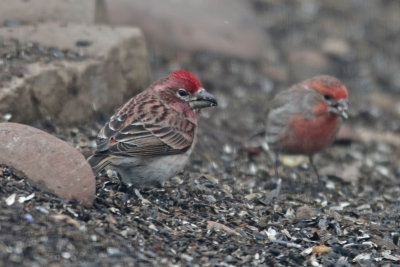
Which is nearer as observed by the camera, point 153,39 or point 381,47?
point 153,39

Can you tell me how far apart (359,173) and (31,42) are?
182 inches

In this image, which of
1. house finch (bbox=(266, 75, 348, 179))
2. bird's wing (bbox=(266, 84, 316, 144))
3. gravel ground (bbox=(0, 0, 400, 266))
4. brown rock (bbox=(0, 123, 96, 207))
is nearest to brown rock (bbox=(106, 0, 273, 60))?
gravel ground (bbox=(0, 0, 400, 266))

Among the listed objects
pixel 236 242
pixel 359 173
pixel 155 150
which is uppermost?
pixel 155 150

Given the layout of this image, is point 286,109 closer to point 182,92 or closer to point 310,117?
point 310,117

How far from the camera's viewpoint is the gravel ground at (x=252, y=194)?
513 centimetres

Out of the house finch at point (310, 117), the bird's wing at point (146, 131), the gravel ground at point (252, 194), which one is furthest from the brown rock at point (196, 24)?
the bird's wing at point (146, 131)

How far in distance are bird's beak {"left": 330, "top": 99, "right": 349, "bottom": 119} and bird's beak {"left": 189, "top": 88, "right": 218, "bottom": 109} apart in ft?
7.14

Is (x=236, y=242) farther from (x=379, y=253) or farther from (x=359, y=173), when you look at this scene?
(x=359, y=173)

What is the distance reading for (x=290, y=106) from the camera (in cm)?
895

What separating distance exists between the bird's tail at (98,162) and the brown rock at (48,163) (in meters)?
0.40

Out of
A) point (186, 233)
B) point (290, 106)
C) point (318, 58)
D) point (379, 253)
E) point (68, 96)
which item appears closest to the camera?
point (186, 233)

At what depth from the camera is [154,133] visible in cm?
646

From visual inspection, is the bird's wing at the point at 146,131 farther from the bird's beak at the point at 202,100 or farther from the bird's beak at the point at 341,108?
the bird's beak at the point at 341,108

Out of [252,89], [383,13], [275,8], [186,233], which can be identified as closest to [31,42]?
[186,233]
